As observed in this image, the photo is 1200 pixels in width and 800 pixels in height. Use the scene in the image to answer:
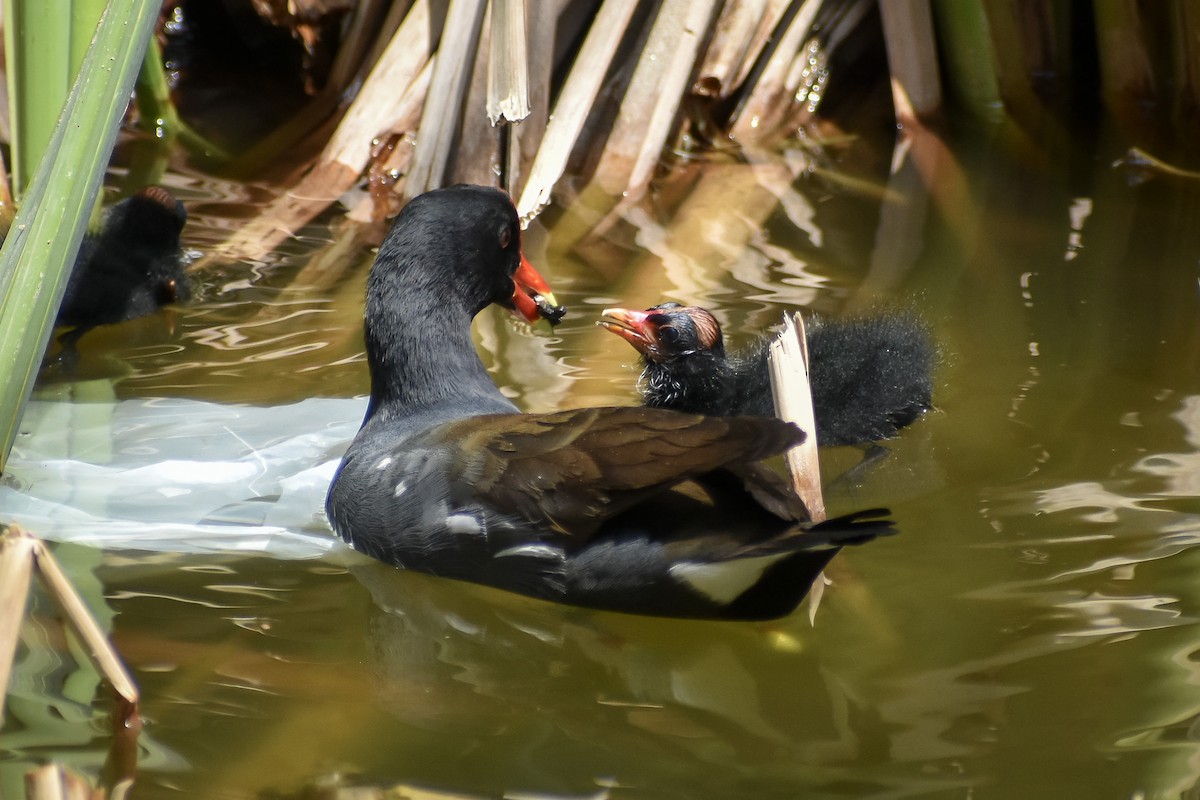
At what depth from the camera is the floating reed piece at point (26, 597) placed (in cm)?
180

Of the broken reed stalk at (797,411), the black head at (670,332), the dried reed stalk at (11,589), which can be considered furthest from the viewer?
the black head at (670,332)

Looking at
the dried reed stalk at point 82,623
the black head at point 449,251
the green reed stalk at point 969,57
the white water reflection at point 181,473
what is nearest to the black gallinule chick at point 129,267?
the white water reflection at point 181,473

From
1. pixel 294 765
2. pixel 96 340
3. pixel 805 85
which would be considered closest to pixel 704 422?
pixel 294 765

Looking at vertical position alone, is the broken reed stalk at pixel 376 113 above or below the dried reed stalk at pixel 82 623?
above

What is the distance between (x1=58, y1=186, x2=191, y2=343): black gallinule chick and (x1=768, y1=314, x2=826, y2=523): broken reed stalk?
84.1 inches

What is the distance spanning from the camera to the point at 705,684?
2.34 meters

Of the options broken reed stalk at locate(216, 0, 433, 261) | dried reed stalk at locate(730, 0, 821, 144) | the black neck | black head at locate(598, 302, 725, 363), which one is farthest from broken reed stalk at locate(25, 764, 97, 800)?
dried reed stalk at locate(730, 0, 821, 144)

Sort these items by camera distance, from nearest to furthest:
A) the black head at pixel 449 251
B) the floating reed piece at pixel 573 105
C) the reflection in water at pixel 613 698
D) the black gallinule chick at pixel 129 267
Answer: the reflection in water at pixel 613 698, the black head at pixel 449 251, the floating reed piece at pixel 573 105, the black gallinule chick at pixel 129 267

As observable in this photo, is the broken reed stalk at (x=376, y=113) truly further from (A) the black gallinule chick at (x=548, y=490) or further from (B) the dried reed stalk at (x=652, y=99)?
(A) the black gallinule chick at (x=548, y=490)

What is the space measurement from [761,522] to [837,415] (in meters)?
1.00

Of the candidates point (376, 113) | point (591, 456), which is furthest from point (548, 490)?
point (376, 113)

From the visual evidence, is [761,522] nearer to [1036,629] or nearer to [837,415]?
[1036,629]

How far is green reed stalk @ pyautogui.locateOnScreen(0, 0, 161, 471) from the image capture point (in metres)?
2.37

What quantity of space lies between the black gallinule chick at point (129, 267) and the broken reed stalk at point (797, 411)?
2.13m
